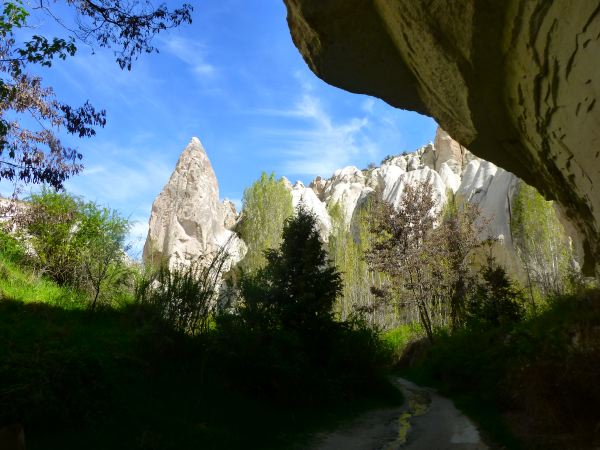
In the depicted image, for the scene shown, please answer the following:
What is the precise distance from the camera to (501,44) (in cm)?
488

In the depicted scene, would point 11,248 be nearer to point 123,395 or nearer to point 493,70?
point 123,395

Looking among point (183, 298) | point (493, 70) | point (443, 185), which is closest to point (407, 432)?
point (183, 298)

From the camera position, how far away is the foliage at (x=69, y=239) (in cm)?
1173

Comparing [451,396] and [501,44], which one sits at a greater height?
[501,44]

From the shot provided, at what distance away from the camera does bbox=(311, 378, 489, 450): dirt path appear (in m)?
6.35

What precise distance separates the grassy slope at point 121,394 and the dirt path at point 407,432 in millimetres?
459

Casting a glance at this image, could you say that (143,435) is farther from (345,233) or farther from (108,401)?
(345,233)

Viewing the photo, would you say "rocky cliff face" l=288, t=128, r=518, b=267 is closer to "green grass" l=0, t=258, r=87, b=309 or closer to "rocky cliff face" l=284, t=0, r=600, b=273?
"green grass" l=0, t=258, r=87, b=309

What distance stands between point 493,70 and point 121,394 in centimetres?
601

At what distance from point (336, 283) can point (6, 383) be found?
Answer: 7.96 m

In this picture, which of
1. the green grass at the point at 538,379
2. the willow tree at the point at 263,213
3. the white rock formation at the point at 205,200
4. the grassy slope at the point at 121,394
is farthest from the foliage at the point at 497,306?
the willow tree at the point at 263,213

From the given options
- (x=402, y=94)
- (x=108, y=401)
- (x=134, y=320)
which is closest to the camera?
(x=108, y=401)

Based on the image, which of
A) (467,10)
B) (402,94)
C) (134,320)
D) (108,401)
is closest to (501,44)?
(467,10)

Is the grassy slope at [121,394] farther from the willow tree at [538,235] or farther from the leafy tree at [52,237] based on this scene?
the willow tree at [538,235]
